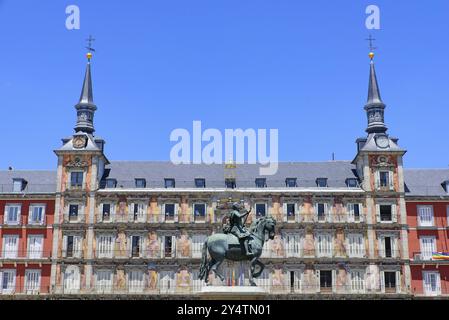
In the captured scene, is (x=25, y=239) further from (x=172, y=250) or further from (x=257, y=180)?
(x=257, y=180)

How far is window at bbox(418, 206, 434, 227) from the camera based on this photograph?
67188 millimetres

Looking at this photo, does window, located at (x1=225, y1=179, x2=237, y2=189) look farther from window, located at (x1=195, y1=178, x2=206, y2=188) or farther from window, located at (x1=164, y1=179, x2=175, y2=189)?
window, located at (x1=164, y1=179, x2=175, y2=189)

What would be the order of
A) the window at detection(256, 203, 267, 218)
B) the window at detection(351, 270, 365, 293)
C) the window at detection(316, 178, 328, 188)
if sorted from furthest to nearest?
1. the window at detection(316, 178, 328, 188)
2. the window at detection(256, 203, 267, 218)
3. the window at detection(351, 270, 365, 293)

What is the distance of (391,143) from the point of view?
70.2 metres

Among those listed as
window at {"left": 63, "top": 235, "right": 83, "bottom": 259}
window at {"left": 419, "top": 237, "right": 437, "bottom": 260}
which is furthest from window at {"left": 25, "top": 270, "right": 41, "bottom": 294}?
window at {"left": 419, "top": 237, "right": 437, "bottom": 260}

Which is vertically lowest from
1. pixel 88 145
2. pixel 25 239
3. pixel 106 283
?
pixel 106 283

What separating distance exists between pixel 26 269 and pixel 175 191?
1832 cm

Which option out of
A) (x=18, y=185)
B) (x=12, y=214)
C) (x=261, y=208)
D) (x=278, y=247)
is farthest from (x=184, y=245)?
(x=18, y=185)

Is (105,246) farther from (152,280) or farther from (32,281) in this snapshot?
(32,281)

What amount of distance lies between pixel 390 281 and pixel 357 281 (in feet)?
11.5

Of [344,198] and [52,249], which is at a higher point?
[344,198]

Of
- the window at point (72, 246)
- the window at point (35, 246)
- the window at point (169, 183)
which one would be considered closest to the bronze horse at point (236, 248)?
the window at point (72, 246)

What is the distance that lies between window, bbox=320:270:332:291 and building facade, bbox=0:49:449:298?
109 millimetres
